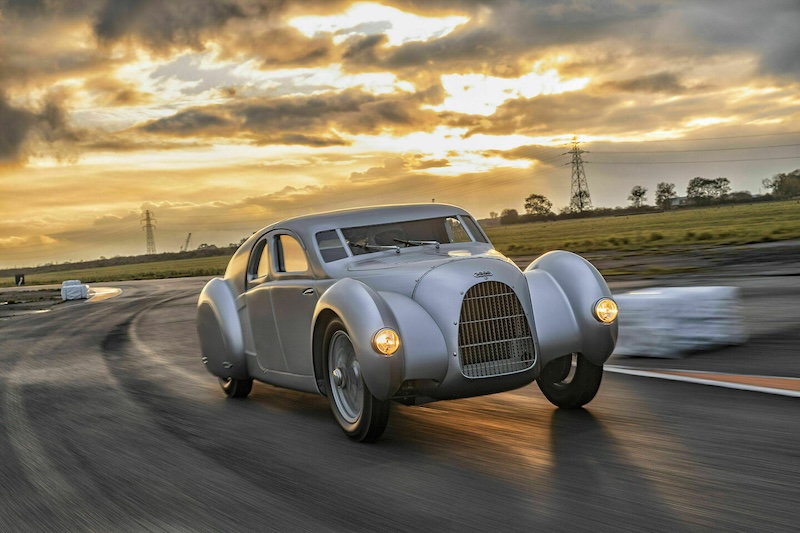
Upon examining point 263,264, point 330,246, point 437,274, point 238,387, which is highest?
point 330,246

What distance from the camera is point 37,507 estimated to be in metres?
5.05

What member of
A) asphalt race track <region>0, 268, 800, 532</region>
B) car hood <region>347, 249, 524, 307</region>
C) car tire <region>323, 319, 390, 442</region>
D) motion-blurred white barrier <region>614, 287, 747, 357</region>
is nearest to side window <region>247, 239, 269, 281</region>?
asphalt race track <region>0, 268, 800, 532</region>

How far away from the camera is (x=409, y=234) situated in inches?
294

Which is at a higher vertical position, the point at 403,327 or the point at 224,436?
the point at 403,327

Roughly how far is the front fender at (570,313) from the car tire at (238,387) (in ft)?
11.1

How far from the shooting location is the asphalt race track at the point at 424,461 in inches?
172

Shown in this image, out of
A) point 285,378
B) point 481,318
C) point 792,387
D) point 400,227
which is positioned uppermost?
point 400,227

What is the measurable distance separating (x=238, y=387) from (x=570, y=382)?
349 centimetres

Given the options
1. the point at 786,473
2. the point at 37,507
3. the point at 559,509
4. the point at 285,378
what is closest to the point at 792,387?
the point at 786,473

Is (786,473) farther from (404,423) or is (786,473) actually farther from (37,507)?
(37,507)

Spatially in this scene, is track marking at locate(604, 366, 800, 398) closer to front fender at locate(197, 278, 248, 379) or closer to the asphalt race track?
the asphalt race track

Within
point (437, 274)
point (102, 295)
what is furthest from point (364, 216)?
point (102, 295)

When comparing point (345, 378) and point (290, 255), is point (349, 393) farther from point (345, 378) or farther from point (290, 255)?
point (290, 255)

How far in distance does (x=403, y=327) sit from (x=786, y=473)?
252 centimetres
